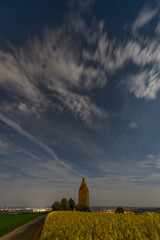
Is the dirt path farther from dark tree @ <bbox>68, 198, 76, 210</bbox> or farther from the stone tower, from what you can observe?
the stone tower

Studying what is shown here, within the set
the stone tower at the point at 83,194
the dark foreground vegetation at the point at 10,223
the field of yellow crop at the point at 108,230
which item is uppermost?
the stone tower at the point at 83,194

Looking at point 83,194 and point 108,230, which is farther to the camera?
point 83,194

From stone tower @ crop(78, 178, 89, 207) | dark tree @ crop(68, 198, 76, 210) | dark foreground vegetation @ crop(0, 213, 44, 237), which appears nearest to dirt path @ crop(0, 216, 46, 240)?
dark foreground vegetation @ crop(0, 213, 44, 237)

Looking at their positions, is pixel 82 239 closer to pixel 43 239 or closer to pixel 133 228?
pixel 43 239

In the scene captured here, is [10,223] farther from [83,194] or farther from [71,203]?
[83,194]

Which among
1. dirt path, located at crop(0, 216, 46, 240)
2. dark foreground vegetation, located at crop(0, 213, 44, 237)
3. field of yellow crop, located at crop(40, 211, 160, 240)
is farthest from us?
dark foreground vegetation, located at crop(0, 213, 44, 237)

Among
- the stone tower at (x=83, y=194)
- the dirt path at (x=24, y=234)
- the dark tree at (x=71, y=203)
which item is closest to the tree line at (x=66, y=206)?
the dark tree at (x=71, y=203)

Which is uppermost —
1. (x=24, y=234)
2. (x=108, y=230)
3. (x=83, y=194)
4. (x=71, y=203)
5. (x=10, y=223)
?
(x=83, y=194)

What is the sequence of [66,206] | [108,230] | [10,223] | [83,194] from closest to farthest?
[108,230] < [10,223] < [66,206] < [83,194]

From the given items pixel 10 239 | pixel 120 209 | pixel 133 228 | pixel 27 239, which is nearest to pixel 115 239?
pixel 133 228

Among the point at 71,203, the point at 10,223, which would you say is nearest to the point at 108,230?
the point at 10,223

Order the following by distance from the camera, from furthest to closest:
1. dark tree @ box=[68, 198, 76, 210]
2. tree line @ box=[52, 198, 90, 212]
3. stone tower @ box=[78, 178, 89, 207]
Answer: stone tower @ box=[78, 178, 89, 207], dark tree @ box=[68, 198, 76, 210], tree line @ box=[52, 198, 90, 212]

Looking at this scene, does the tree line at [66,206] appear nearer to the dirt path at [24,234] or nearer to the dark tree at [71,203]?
the dark tree at [71,203]

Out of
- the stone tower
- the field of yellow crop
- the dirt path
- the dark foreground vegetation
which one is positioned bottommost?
the dark foreground vegetation
